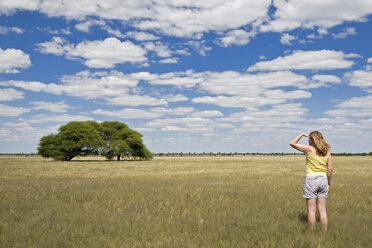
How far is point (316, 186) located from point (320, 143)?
105 centimetres

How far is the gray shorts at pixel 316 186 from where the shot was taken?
726cm

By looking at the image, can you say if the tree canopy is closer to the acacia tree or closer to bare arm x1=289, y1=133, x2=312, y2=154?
the acacia tree

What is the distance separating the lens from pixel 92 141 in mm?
72188

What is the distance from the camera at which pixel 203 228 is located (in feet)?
25.5

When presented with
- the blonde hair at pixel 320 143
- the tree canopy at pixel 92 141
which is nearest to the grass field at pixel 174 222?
the blonde hair at pixel 320 143

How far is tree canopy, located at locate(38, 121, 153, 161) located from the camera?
2838 inches

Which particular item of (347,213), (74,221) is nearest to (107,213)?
(74,221)

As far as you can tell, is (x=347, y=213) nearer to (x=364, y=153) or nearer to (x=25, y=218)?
(x=25, y=218)

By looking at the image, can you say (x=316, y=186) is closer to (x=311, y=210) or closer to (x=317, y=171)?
(x=317, y=171)

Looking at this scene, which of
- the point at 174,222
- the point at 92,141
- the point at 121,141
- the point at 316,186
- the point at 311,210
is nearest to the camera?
the point at 316,186

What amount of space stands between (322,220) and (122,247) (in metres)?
4.90

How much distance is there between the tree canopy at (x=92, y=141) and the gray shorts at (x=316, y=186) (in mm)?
68254

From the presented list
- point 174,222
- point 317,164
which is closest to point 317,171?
point 317,164

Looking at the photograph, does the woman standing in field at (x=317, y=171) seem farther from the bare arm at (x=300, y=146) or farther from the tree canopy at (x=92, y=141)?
the tree canopy at (x=92, y=141)
